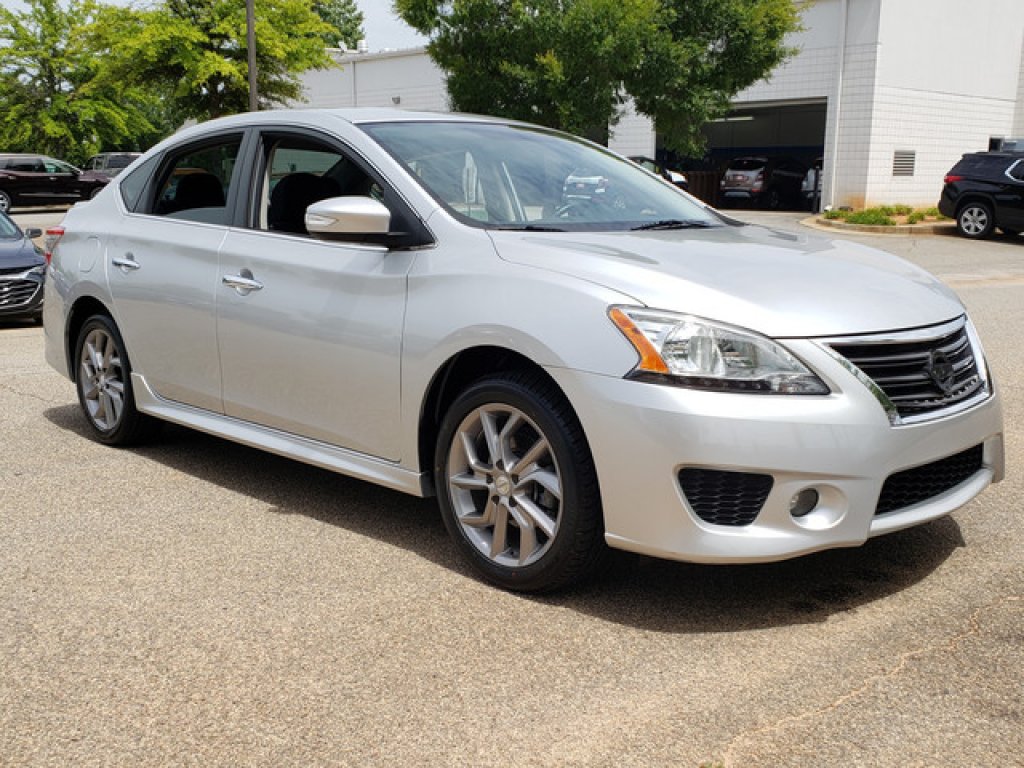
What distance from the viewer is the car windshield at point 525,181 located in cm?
437

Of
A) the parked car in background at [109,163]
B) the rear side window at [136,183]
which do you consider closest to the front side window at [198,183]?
the rear side window at [136,183]

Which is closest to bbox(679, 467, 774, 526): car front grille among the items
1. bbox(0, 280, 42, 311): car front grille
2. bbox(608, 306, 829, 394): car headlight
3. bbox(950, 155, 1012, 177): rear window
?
bbox(608, 306, 829, 394): car headlight

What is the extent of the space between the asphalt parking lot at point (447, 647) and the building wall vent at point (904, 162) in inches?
1070

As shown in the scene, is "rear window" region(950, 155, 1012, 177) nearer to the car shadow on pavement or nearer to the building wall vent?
the building wall vent

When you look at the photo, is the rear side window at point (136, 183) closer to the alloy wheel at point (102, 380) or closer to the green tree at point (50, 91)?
the alloy wheel at point (102, 380)

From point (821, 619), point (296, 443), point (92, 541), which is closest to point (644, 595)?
point (821, 619)

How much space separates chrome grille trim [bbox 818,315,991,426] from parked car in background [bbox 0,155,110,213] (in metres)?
32.9

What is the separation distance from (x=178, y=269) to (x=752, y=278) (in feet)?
8.83

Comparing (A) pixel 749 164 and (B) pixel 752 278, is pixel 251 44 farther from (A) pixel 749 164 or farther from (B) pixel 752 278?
(B) pixel 752 278

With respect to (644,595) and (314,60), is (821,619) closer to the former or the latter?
(644,595)

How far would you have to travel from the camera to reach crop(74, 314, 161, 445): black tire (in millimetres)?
5711

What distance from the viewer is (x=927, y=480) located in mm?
3795

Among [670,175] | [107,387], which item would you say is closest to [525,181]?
[107,387]

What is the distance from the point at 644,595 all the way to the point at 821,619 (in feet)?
1.92
